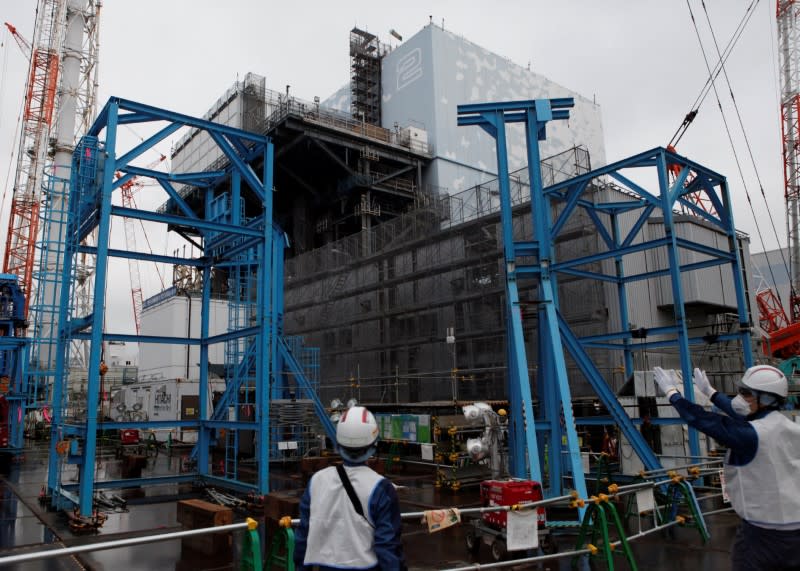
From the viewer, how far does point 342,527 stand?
3809 millimetres

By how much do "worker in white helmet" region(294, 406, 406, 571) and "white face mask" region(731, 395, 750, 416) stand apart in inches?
113

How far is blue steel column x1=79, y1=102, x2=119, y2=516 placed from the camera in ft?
38.5

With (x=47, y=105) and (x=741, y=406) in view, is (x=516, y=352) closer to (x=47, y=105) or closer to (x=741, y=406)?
(x=741, y=406)

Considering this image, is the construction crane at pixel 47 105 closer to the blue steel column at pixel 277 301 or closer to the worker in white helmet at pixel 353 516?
the blue steel column at pixel 277 301

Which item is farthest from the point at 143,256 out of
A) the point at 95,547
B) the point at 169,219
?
the point at 95,547

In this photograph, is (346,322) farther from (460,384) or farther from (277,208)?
(277,208)

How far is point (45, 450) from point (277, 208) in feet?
77.4

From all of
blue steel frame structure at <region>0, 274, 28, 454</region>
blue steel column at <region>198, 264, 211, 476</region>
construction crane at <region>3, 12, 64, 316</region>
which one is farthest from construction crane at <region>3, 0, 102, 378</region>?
blue steel column at <region>198, 264, 211, 476</region>

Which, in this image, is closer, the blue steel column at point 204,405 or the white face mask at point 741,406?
the white face mask at point 741,406

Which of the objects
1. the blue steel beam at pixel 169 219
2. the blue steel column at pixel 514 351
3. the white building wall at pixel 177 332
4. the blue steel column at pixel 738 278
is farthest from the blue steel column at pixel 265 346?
the white building wall at pixel 177 332

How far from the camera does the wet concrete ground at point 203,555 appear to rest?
28.7ft

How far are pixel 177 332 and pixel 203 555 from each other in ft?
102

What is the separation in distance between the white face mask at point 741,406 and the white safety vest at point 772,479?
0.70 feet

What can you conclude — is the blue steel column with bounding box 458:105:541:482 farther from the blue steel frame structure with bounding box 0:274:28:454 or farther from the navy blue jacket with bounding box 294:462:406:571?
the blue steel frame structure with bounding box 0:274:28:454
